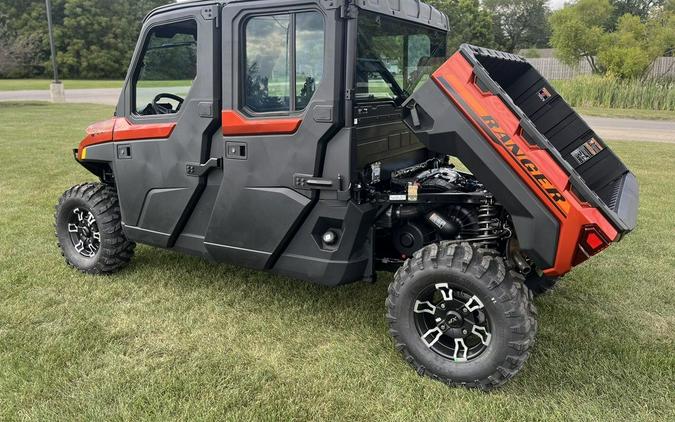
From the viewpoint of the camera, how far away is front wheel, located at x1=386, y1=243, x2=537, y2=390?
3.07 m

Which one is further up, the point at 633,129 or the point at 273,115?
the point at 273,115

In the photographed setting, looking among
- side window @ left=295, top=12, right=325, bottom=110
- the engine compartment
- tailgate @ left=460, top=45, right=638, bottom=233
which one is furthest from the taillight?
side window @ left=295, top=12, right=325, bottom=110

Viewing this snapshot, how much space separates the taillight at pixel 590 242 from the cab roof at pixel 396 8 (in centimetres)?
178

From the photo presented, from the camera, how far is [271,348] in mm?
3625

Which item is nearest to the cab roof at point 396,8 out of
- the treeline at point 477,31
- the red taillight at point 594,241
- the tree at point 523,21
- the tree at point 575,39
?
the red taillight at point 594,241

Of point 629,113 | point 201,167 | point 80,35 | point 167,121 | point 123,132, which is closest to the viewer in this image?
point 201,167

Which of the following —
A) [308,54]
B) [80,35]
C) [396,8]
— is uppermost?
[80,35]

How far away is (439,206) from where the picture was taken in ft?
12.1

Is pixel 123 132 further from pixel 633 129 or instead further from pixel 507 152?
pixel 633 129

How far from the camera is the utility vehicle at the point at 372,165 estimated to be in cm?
305

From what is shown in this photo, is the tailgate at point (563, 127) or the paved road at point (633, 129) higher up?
the tailgate at point (563, 127)

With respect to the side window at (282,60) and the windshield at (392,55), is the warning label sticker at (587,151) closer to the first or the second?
the windshield at (392,55)

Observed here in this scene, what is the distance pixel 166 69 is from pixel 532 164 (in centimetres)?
261

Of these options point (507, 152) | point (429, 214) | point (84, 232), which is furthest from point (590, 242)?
point (84, 232)
